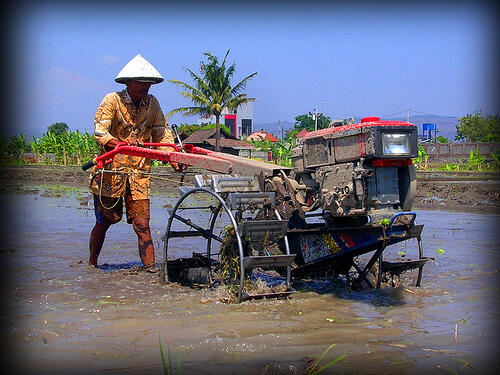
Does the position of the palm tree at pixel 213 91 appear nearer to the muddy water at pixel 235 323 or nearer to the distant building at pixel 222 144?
the distant building at pixel 222 144

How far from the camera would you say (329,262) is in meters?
6.34

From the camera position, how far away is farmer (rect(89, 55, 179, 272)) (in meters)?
6.81

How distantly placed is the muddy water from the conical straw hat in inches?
87.8

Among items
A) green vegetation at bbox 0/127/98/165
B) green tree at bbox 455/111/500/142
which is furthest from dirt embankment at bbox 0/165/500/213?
green tree at bbox 455/111/500/142

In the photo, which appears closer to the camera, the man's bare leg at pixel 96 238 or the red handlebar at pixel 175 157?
the red handlebar at pixel 175 157

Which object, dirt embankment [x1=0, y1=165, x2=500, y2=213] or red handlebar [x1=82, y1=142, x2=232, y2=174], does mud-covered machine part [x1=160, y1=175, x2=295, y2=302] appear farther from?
dirt embankment [x1=0, y1=165, x2=500, y2=213]

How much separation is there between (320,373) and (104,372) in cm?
138

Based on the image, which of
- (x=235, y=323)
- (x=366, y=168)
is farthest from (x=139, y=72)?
(x=235, y=323)

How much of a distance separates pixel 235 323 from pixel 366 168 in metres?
1.71

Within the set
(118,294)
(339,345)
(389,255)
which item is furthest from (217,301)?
(389,255)

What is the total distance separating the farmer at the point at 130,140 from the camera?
6.81 meters

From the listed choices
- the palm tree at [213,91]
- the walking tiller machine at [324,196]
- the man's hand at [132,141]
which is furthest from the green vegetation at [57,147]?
the walking tiller machine at [324,196]

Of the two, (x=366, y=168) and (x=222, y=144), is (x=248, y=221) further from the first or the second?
(x=222, y=144)

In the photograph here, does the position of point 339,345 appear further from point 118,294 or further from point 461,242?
point 461,242
